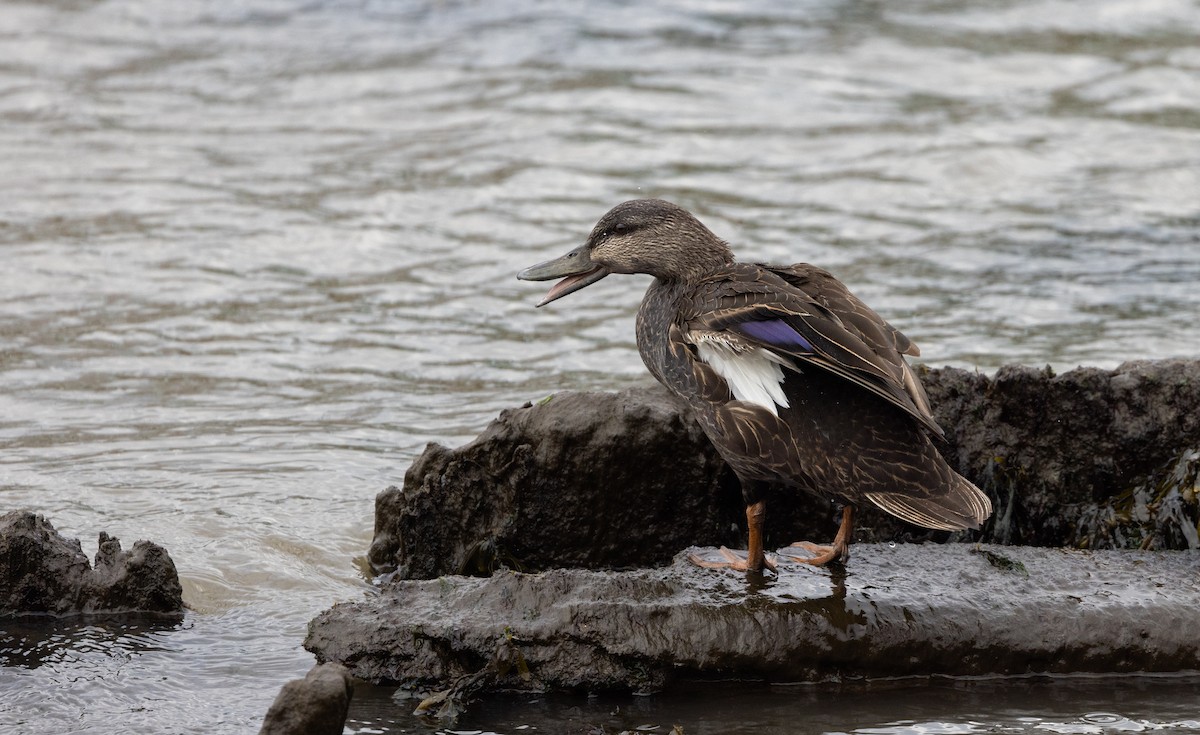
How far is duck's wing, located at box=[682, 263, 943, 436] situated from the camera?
15.2ft

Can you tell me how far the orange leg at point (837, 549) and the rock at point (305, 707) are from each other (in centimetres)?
181

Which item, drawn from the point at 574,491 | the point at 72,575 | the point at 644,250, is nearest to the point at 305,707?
the point at 72,575

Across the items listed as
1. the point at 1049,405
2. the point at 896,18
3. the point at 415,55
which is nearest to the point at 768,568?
the point at 1049,405

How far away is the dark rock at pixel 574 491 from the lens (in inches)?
206

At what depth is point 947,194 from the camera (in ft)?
40.3

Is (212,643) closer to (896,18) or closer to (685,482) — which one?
(685,482)

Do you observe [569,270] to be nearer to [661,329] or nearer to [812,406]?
[661,329]

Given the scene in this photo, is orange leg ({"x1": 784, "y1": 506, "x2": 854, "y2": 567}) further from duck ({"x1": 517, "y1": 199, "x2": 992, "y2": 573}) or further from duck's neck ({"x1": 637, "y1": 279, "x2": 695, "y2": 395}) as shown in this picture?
duck's neck ({"x1": 637, "y1": 279, "x2": 695, "y2": 395})

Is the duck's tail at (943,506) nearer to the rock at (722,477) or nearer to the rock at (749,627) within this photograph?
the rock at (749,627)

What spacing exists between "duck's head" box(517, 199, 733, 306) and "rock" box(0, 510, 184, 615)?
5.87 ft

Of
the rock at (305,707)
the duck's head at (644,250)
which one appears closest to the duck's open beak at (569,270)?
the duck's head at (644,250)

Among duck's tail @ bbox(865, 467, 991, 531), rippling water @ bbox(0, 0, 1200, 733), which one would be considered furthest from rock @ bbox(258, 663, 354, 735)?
duck's tail @ bbox(865, 467, 991, 531)

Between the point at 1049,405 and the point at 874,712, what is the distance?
1.75 meters

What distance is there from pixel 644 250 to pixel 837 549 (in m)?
1.51
